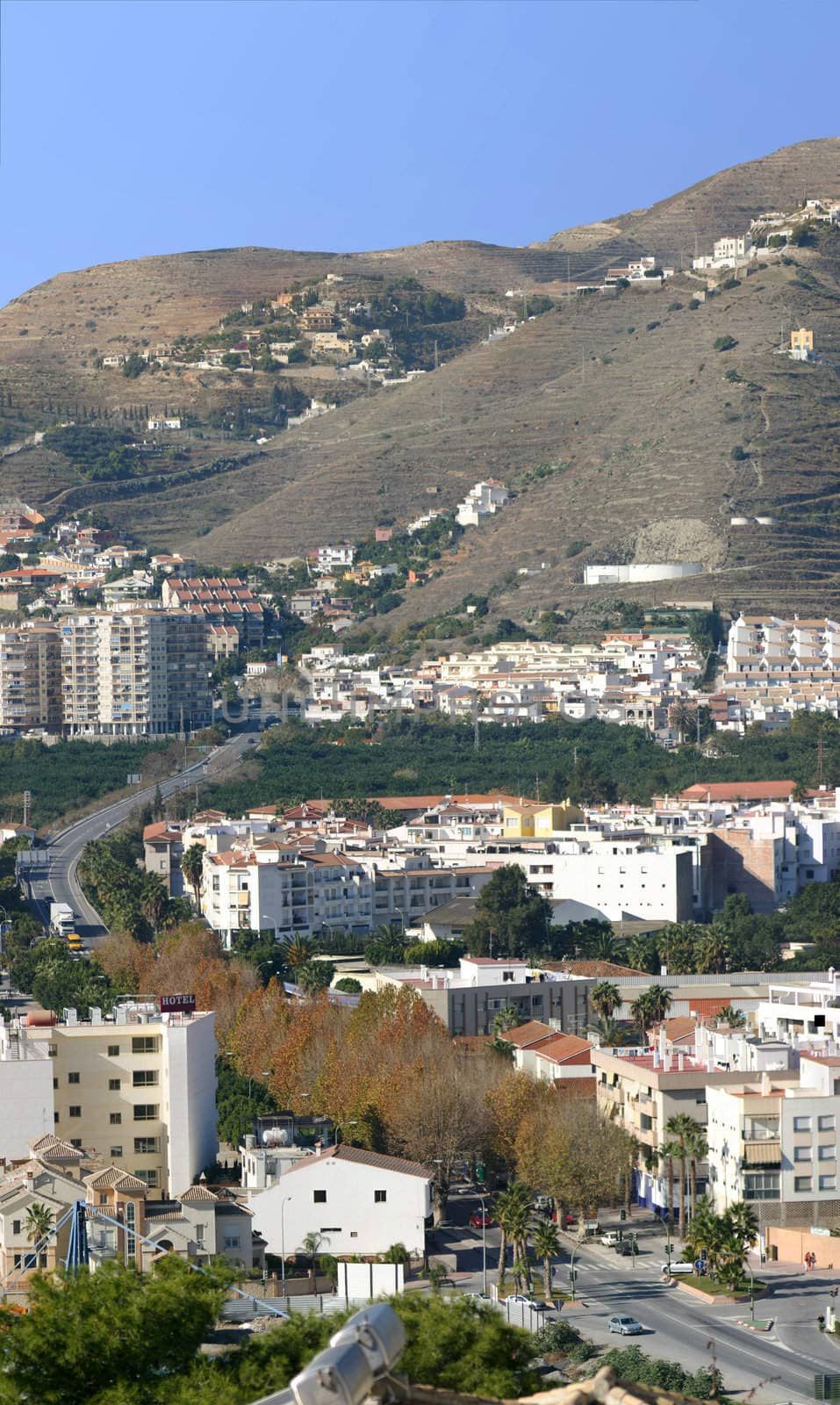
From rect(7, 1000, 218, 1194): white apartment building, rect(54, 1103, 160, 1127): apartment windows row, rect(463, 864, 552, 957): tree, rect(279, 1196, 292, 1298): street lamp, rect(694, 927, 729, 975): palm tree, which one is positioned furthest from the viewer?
rect(463, 864, 552, 957): tree

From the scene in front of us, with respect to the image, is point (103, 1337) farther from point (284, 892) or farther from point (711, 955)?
point (284, 892)

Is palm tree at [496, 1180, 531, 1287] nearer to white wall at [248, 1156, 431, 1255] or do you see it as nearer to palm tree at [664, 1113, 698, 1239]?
white wall at [248, 1156, 431, 1255]

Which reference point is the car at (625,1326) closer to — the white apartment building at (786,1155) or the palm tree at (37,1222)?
the white apartment building at (786,1155)

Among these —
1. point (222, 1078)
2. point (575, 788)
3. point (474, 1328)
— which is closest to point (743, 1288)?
point (222, 1078)

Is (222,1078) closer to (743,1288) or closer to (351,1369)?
(743,1288)

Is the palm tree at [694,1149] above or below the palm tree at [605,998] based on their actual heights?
below

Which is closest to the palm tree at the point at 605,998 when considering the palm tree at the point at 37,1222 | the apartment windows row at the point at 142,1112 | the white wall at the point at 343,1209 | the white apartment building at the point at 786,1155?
the white apartment building at the point at 786,1155

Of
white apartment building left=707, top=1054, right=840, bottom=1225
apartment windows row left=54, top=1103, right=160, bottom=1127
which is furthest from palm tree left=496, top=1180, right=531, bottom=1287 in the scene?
apartment windows row left=54, top=1103, right=160, bottom=1127

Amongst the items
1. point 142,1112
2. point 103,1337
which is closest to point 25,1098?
point 142,1112
